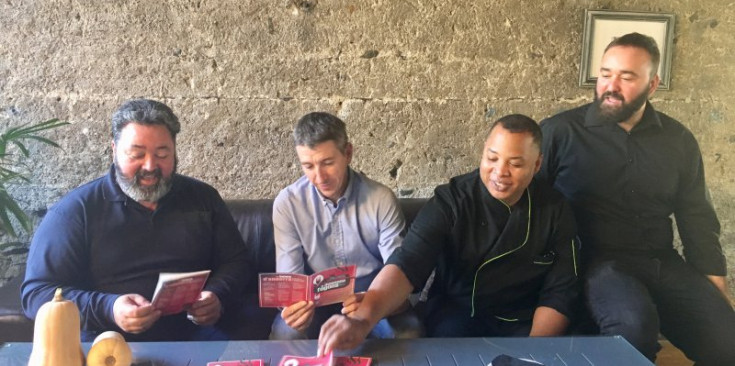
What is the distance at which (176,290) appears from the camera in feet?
6.04

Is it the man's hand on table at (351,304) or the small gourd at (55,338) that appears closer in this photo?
the small gourd at (55,338)

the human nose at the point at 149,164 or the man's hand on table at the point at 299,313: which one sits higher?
the human nose at the point at 149,164

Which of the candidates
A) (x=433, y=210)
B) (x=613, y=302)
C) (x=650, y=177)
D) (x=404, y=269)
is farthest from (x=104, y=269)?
(x=650, y=177)

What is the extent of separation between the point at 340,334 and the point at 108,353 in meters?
0.65

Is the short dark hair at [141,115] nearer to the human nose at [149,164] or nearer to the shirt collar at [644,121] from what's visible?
the human nose at [149,164]

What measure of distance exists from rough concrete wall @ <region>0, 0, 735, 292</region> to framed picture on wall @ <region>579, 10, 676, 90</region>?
0.18 feet

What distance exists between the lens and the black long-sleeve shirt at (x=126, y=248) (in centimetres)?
209

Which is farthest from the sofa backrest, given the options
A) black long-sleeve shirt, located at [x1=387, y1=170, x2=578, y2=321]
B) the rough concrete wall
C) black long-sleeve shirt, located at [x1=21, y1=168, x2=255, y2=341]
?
black long-sleeve shirt, located at [x1=387, y1=170, x2=578, y2=321]

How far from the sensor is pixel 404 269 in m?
2.12

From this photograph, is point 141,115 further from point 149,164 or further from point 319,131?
point 319,131

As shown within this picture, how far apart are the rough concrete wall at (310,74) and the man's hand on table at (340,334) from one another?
1.63m

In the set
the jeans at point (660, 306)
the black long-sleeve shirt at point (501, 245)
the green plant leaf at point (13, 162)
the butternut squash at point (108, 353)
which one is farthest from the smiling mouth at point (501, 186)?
the green plant leaf at point (13, 162)

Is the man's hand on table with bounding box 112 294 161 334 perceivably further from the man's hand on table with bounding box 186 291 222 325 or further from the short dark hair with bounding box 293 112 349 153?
the short dark hair with bounding box 293 112 349 153

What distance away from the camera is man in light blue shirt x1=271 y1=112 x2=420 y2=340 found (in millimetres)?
2449
